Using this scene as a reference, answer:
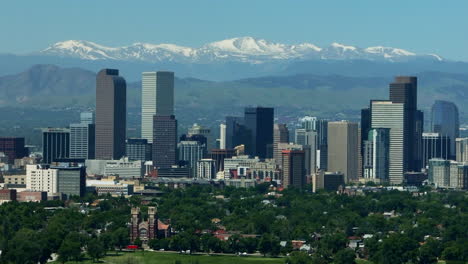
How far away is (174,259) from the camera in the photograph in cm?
9944

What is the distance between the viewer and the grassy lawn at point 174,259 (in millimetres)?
96812

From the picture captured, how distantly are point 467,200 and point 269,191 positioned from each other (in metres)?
28.3

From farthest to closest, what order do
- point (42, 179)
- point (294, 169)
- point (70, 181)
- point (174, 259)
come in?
Result: 1. point (294, 169)
2. point (42, 179)
3. point (70, 181)
4. point (174, 259)

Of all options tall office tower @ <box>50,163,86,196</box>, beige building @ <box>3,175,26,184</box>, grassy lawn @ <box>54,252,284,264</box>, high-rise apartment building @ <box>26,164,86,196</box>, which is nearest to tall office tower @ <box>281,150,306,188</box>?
beige building @ <box>3,175,26,184</box>

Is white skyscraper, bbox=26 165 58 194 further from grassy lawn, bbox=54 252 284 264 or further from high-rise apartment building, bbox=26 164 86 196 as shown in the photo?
grassy lawn, bbox=54 252 284 264

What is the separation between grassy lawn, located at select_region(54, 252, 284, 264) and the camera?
3812 inches

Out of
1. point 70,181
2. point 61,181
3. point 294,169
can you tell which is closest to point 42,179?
point 61,181

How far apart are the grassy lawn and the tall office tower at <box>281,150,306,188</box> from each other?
296 feet

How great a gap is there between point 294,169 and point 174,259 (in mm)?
96231

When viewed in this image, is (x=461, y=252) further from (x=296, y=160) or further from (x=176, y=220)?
(x=296, y=160)

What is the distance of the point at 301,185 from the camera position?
638ft

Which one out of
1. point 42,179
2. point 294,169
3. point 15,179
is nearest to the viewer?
point 42,179

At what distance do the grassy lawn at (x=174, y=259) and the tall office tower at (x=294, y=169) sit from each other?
296ft

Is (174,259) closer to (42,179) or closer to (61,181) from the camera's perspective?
(61,181)
